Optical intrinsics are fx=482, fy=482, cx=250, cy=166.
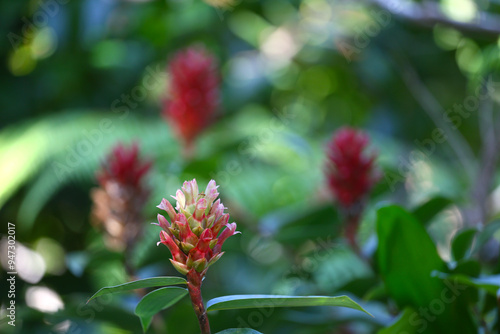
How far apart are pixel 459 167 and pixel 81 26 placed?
4.66 ft

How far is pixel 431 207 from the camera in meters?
0.73

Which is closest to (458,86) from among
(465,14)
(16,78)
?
(465,14)

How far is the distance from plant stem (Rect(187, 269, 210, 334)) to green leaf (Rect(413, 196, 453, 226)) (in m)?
0.44

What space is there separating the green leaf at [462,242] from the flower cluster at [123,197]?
0.49 meters

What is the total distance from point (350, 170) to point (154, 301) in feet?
1.64

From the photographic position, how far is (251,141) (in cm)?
109

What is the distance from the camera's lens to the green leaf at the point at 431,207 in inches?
28.2

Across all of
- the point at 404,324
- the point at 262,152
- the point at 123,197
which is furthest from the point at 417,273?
the point at 262,152

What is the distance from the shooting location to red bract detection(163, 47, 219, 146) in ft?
3.76

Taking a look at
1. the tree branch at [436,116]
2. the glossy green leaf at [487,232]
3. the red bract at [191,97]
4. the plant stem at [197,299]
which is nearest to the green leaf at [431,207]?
the glossy green leaf at [487,232]

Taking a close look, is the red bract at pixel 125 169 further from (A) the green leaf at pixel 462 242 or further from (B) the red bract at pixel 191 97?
(A) the green leaf at pixel 462 242

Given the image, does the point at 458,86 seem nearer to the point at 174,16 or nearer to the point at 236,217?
the point at 174,16

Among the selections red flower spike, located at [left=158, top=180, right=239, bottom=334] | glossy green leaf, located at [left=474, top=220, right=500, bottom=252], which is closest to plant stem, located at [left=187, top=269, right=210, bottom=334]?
red flower spike, located at [left=158, top=180, right=239, bottom=334]

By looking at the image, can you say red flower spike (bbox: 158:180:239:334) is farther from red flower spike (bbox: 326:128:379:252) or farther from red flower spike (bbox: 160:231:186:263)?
red flower spike (bbox: 326:128:379:252)
